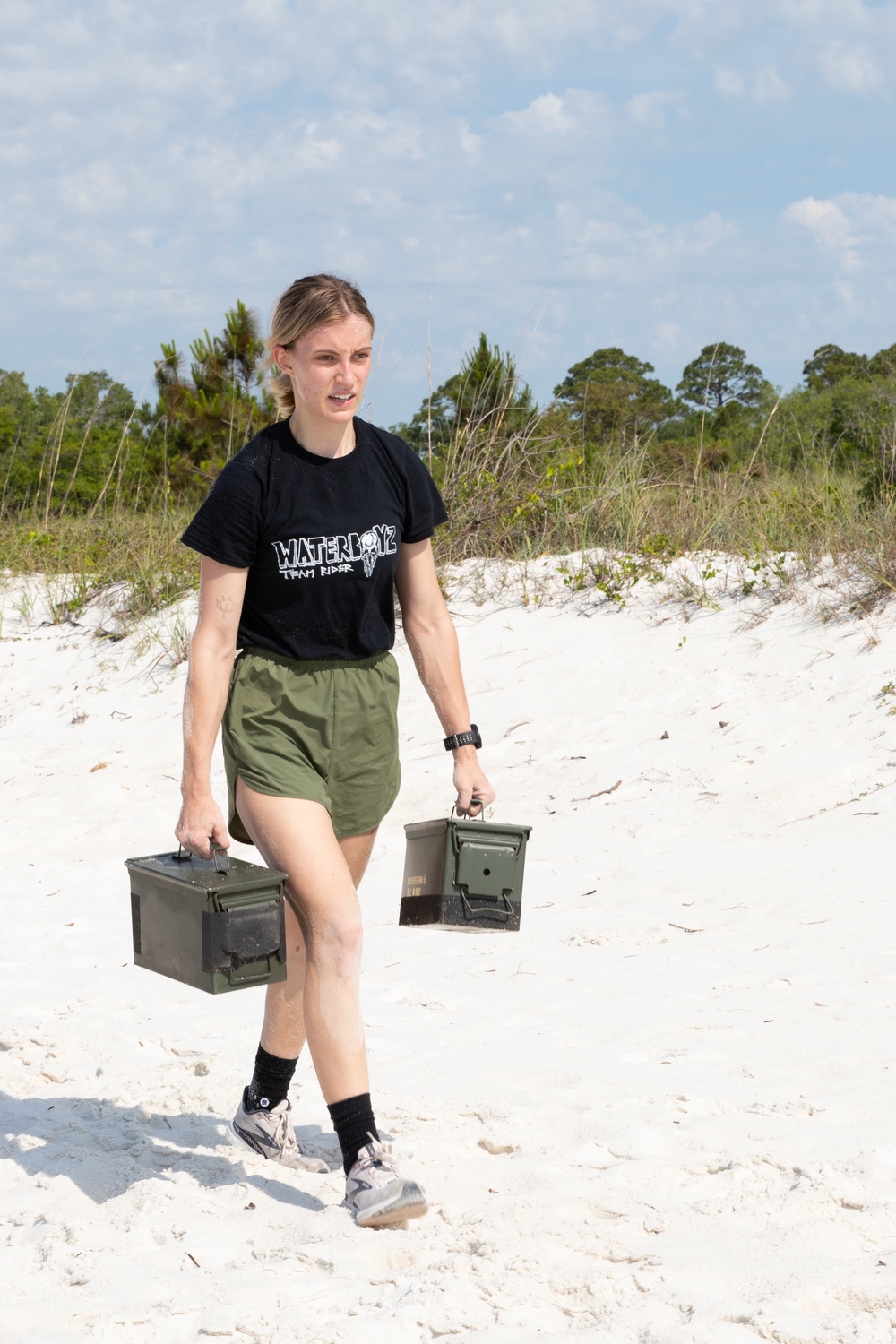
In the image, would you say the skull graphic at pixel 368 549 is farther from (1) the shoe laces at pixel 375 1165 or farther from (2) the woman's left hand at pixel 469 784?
(1) the shoe laces at pixel 375 1165

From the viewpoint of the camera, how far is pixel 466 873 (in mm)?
3219

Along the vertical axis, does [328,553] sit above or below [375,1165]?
above

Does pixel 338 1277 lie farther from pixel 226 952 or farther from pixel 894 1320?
pixel 894 1320

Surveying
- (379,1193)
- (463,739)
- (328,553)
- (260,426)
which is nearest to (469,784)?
(463,739)

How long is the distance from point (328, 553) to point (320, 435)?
275 mm

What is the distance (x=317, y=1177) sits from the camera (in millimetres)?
3160

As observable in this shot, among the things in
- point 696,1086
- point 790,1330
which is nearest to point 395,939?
point 696,1086

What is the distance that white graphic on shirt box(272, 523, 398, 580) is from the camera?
9.52ft

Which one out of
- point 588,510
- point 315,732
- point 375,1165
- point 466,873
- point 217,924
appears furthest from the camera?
point 588,510

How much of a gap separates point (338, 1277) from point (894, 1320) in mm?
1037

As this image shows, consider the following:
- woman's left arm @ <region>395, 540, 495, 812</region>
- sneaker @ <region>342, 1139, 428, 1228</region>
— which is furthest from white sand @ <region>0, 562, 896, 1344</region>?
woman's left arm @ <region>395, 540, 495, 812</region>

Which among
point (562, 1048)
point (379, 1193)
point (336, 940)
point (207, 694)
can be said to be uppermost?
point (207, 694)

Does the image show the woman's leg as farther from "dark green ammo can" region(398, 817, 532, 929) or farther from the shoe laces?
"dark green ammo can" region(398, 817, 532, 929)

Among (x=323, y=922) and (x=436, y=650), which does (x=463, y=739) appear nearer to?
(x=436, y=650)
